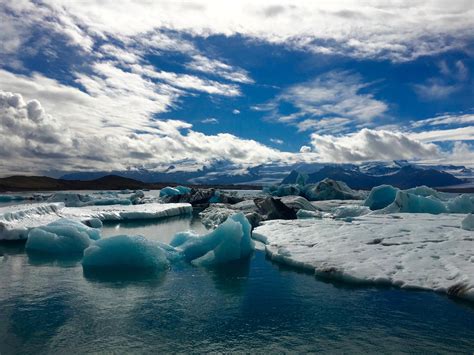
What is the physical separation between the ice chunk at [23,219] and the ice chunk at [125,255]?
8.25 metres

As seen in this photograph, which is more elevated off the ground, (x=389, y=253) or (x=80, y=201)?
(x=389, y=253)

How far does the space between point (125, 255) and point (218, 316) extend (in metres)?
5.14

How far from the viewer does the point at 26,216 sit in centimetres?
2055

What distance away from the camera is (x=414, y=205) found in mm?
24406

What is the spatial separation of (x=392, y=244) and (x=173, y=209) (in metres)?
23.7

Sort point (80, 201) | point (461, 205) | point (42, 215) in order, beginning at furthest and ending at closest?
point (80, 201)
point (461, 205)
point (42, 215)

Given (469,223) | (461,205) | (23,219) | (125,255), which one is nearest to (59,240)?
(125,255)

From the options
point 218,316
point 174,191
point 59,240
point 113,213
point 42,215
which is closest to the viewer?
point 218,316

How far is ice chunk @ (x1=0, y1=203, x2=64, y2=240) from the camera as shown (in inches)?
701

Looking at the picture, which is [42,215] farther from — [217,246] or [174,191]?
[174,191]

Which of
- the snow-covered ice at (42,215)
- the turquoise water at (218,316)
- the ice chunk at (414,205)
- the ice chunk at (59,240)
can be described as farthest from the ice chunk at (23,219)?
the ice chunk at (414,205)

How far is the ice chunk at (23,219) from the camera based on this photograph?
17812mm

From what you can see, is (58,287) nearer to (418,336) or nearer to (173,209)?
(418,336)

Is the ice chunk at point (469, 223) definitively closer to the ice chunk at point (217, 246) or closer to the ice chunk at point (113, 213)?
the ice chunk at point (217, 246)
